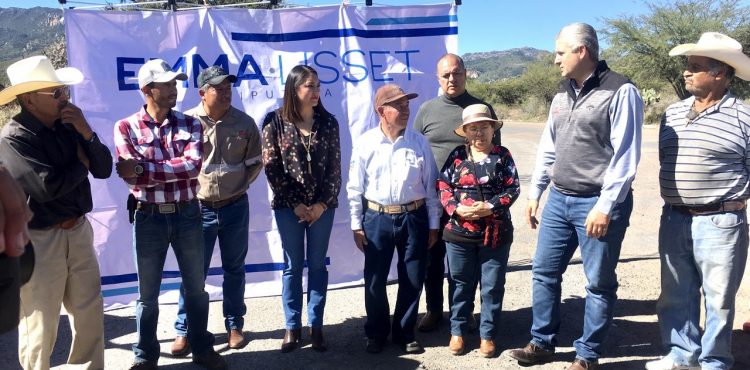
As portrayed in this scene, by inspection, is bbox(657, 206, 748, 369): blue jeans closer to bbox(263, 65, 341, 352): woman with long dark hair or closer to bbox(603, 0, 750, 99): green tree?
bbox(263, 65, 341, 352): woman with long dark hair

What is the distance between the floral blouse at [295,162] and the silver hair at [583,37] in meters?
1.66

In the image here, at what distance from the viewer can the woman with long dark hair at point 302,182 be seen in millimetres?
3854

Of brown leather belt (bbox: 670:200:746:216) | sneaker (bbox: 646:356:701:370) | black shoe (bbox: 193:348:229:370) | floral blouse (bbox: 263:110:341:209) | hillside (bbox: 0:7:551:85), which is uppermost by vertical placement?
hillside (bbox: 0:7:551:85)

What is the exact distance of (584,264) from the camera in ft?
11.7

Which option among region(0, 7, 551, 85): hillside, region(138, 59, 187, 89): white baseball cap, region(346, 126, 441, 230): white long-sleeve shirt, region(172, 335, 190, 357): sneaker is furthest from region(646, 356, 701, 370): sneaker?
region(0, 7, 551, 85): hillside

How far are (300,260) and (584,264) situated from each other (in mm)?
1884

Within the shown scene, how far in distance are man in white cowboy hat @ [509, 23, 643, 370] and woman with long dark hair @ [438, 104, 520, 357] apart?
9.4 inches

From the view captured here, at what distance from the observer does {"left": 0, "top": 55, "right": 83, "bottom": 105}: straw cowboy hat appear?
3012 millimetres

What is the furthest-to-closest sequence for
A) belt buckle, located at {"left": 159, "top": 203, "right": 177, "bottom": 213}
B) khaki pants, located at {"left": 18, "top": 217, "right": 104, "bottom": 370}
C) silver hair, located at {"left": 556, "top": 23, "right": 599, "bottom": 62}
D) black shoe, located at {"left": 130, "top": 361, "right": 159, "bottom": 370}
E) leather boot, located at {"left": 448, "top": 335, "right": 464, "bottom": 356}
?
leather boot, located at {"left": 448, "top": 335, "right": 464, "bottom": 356} < black shoe, located at {"left": 130, "top": 361, "right": 159, "bottom": 370} < belt buckle, located at {"left": 159, "top": 203, "right": 177, "bottom": 213} < silver hair, located at {"left": 556, "top": 23, "right": 599, "bottom": 62} < khaki pants, located at {"left": 18, "top": 217, "right": 104, "bottom": 370}

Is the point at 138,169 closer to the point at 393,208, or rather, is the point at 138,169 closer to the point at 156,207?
the point at 156,207

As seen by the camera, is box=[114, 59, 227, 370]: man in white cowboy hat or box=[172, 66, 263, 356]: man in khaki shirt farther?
box=[172, 66, 263, 356]: man in khaki shirt

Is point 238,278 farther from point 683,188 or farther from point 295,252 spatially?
point 683,188

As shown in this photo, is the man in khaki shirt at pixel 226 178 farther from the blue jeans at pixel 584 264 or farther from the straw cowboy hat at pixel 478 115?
the blue jeans at pixel 584 264

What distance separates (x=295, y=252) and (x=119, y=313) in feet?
6.23
